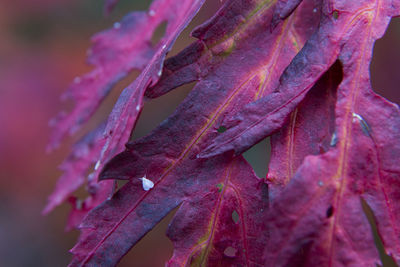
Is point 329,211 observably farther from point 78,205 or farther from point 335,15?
point 78,205

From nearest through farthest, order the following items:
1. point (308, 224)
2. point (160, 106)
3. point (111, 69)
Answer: point (308, 224) < point (111, 69) < point (160, 106)

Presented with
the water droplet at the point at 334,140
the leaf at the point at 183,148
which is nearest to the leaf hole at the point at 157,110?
the leaf at the point at 183,148

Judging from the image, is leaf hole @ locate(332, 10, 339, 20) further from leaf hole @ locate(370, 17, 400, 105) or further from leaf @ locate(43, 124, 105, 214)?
leaf hole @ locate(370, 17, 400, 105)

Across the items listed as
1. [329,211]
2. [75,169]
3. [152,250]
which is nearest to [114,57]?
[75,169]

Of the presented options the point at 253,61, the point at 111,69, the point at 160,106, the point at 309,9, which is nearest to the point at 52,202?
the point at 111,69

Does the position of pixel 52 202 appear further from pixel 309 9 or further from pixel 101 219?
pixel 309 9

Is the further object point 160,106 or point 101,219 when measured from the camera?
point 160,106
